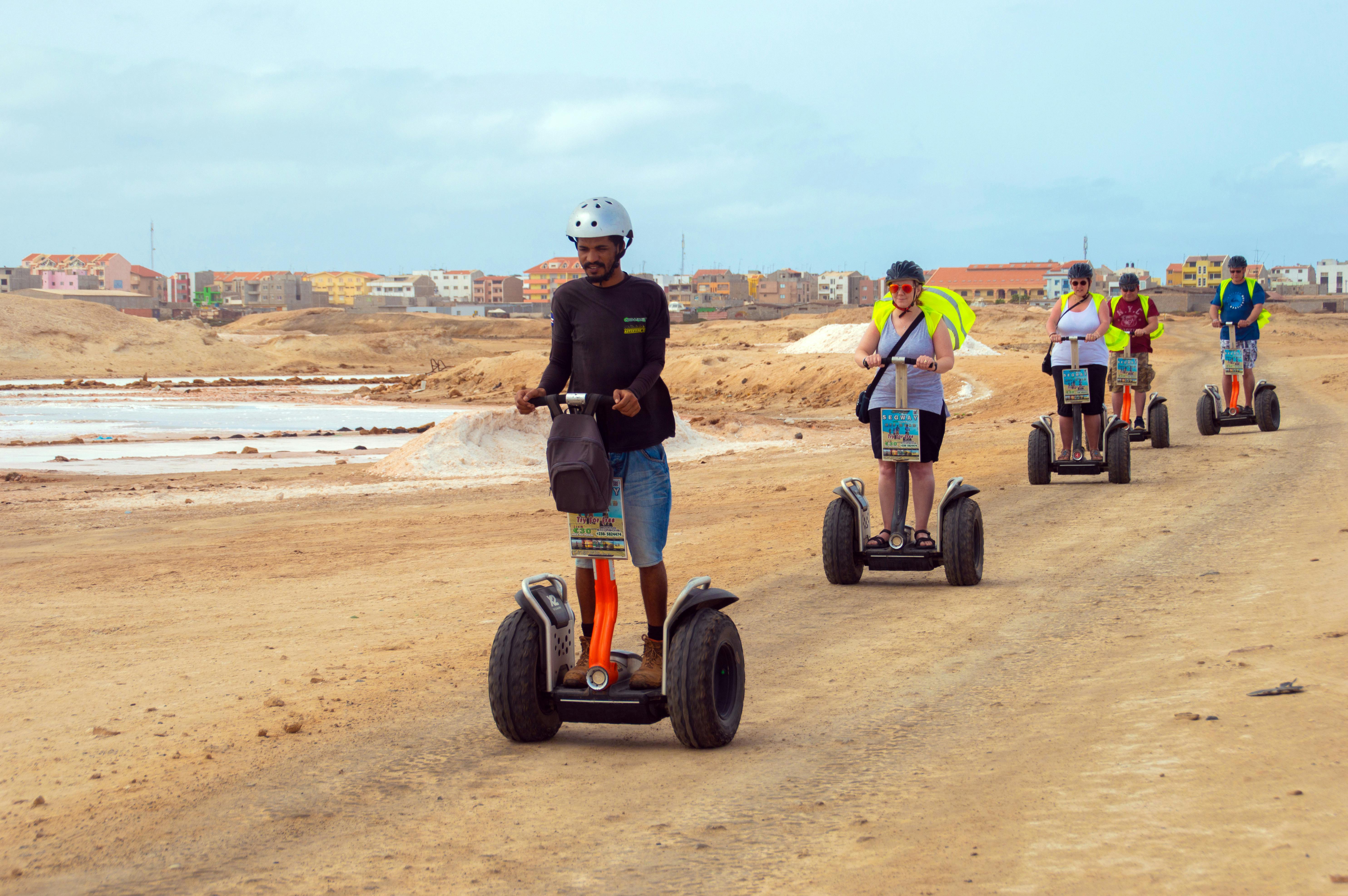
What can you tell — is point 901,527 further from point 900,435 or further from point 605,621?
point 605,621

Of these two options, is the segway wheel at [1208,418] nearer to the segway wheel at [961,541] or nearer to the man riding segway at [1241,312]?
the man riding segway at [1241,312]

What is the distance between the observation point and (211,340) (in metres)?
76.4

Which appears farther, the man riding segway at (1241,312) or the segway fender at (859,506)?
the man riding segway at (1241,312)

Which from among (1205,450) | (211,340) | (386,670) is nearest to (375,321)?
(211,340)

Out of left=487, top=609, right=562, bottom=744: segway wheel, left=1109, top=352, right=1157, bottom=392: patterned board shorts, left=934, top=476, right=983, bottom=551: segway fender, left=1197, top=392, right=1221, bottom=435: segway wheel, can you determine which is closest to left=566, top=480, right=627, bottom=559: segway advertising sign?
left=487, top=609, right=562, bottom=744: segway wheel

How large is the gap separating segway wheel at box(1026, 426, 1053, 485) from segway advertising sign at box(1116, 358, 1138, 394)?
3.08 m

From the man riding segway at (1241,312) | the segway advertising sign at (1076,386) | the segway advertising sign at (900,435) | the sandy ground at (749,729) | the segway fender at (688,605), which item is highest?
the man riding segway at (1241,312)

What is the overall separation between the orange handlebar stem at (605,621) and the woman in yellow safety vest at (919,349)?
3.65 meters

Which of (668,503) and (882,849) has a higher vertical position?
(668,503)

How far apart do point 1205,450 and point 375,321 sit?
95758 mm

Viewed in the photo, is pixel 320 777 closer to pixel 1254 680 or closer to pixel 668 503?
pixel 668 503

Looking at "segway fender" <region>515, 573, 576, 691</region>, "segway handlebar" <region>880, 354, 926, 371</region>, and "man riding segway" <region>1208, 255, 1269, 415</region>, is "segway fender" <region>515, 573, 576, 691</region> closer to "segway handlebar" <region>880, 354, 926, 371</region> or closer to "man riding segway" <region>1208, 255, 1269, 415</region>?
"segway handlebar" <region>880, 354, 926, 371</region>

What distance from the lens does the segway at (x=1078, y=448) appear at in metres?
13.7

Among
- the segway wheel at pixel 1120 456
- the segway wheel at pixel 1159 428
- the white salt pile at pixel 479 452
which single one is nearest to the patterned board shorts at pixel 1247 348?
the segway wheel at pixel 1159 428
